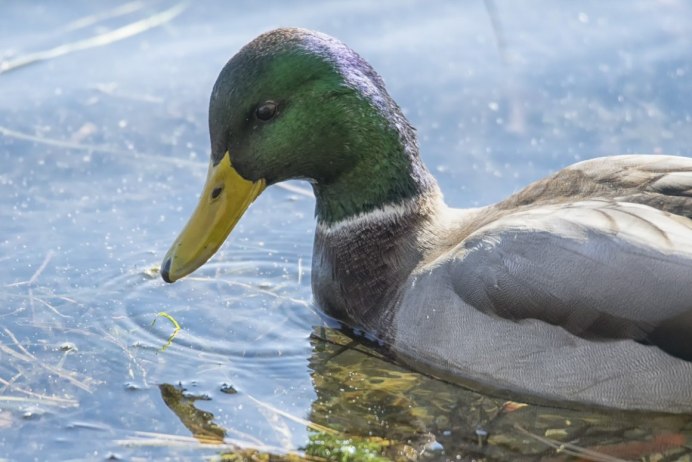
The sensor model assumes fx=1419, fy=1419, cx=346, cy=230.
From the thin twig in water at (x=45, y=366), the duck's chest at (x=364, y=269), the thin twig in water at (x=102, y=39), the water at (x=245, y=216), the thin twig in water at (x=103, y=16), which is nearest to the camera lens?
the water at (x=245, y=216)

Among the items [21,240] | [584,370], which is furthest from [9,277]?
[584,370]

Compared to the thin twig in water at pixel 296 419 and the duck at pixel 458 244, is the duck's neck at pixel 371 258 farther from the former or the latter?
the thin twig in water at pixel 296 419

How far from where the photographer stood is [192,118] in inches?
390

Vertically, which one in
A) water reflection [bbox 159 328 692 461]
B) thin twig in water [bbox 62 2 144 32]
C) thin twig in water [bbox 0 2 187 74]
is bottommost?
water reflection [bbox 159 328 692 461]

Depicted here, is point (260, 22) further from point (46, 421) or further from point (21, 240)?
point (46, 421)

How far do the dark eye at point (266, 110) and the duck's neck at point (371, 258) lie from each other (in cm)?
79

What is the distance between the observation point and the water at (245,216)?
21.8 feet

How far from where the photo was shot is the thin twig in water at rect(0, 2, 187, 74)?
33.8 feet

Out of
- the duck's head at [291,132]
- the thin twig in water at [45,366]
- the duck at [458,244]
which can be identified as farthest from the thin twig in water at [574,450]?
the thin twig in water at [45,366]

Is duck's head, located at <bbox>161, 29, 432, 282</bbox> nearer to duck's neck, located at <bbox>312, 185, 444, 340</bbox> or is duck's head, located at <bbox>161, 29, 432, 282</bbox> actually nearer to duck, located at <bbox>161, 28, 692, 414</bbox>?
duck, located at <bbox>161, 28, 692, 414</bbox>

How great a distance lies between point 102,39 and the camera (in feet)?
35.1

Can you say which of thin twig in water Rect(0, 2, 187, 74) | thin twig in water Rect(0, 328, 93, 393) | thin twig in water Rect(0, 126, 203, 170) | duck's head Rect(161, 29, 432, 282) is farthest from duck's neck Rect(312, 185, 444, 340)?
thin twig in water Rect(0, 2, 187, 74)

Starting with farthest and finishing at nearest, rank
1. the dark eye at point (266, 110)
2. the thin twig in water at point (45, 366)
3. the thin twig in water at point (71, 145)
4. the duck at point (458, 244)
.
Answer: the thin twig in water at point (71, 145)
the dark eye at point (266, 110)
the thin twig in water at point (45, 366)
the duck at point (458, 244)

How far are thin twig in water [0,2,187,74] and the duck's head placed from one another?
360 centimetres
